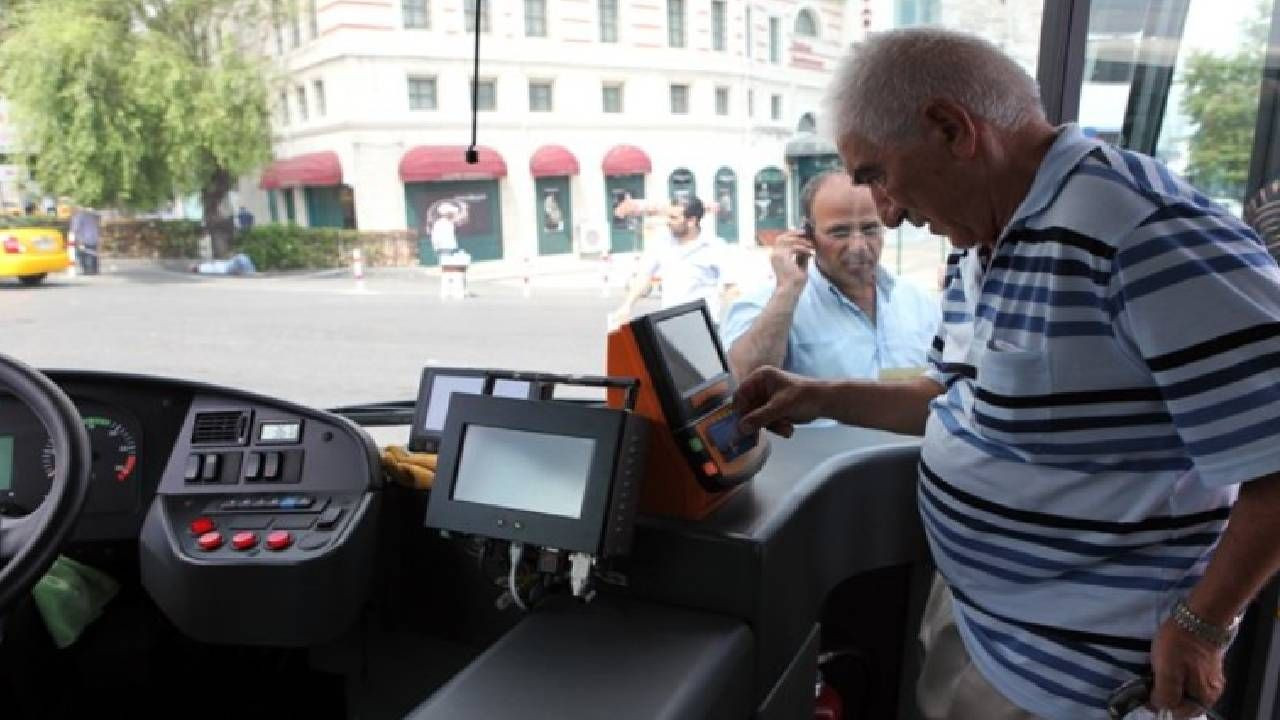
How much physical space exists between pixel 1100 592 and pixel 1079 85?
4.38 feet

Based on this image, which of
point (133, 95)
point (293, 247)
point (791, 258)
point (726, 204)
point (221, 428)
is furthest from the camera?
point (726, 204)

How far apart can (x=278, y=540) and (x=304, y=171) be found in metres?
3.50

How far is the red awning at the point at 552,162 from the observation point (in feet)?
15.4

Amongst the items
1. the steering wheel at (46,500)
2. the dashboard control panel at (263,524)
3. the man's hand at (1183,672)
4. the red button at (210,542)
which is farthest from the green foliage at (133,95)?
the man's hand at (1183,672)

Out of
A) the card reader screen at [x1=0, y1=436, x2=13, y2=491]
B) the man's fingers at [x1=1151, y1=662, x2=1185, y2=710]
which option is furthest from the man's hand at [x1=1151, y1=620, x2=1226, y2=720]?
the card reader screen at [x1=0, y1=436, x2=13, y2=491]

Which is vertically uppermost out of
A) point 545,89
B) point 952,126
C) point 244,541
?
point 545,89

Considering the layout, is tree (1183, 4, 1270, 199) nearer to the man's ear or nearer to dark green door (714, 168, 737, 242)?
the man's ear

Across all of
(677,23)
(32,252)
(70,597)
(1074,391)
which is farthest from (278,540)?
(677,23)

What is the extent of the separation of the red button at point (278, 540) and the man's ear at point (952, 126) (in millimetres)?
1020

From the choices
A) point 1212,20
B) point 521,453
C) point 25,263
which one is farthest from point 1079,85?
point 25,263

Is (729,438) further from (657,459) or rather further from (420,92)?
(420,92)

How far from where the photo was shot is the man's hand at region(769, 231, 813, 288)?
6.21 feet

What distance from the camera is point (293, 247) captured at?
3650 mm

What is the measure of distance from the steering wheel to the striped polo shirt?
3.05 ft
